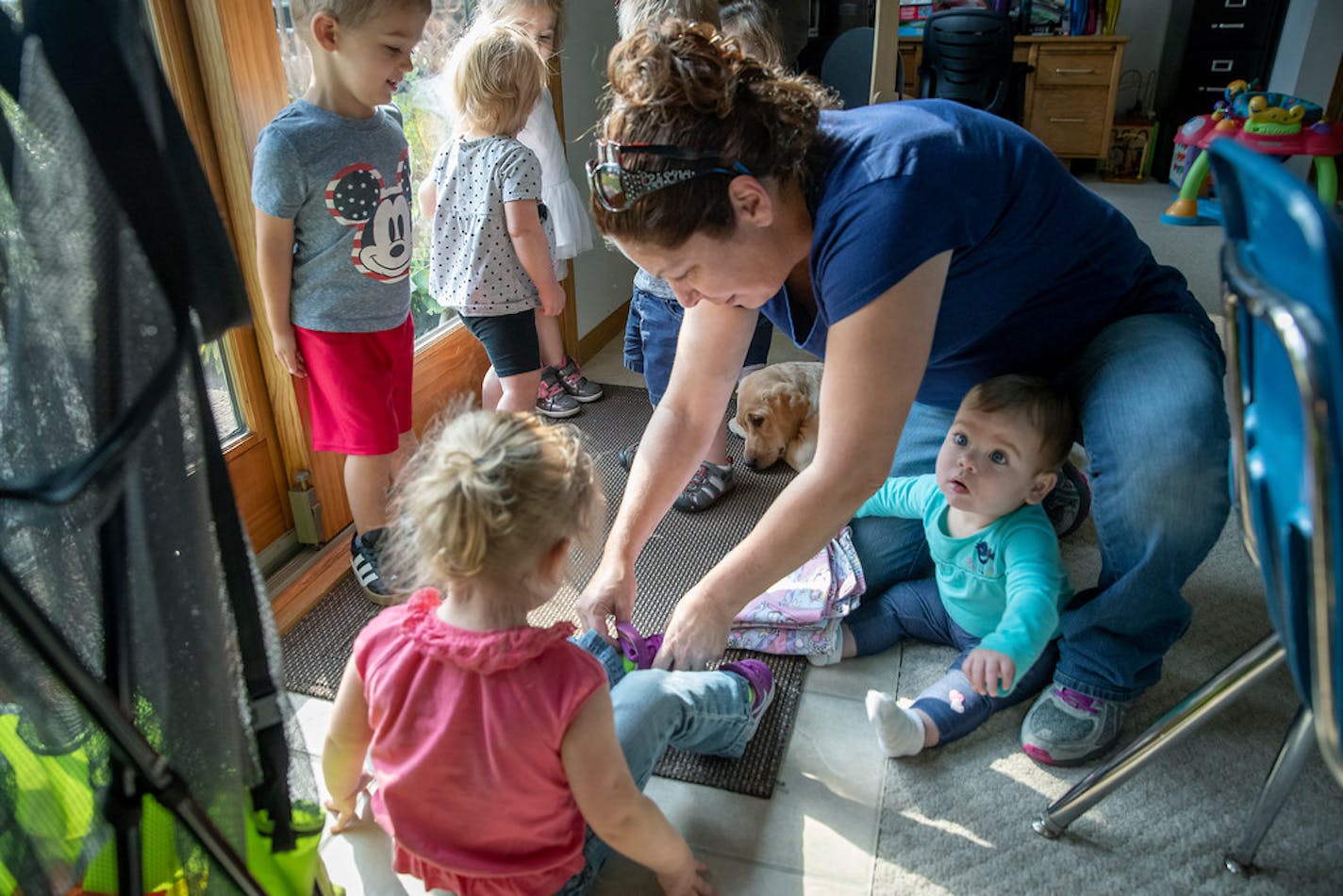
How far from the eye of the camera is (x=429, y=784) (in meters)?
0.90

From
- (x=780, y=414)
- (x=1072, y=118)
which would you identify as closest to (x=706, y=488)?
(x=780, y=414)

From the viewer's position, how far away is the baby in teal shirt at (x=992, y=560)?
1252 mm

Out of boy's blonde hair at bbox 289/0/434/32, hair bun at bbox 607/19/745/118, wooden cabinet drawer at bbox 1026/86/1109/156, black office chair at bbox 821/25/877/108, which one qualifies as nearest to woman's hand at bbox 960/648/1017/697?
hair bun at bbox 607/19/745/118

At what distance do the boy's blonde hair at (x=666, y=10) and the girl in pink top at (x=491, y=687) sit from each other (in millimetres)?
1303

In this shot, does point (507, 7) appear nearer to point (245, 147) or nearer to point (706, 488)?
point (245, 147)

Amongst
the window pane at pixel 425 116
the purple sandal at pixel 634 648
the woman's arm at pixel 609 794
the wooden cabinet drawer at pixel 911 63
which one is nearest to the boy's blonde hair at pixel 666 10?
the window pane at pixel 425 116

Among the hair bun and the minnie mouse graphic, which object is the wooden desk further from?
the hair bun

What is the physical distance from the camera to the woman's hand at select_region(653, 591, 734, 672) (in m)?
1.06

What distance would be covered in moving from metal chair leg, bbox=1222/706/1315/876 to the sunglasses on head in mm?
842

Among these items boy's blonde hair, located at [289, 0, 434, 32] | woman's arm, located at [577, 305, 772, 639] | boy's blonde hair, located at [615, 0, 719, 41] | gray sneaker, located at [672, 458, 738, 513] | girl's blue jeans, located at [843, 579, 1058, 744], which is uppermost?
boy's blonde hair, located at [289, 0, 434, 32]

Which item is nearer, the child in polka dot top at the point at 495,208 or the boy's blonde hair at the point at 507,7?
the child in polka dot top at the point at 495,208

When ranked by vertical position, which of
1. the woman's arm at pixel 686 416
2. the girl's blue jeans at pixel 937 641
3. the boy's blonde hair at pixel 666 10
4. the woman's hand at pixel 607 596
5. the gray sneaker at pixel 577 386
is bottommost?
the gray sneaker at pixel 577 386

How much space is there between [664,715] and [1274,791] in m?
0.70

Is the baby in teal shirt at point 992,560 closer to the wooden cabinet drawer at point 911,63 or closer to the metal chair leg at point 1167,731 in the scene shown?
the metal chair leg at point 1167,731
